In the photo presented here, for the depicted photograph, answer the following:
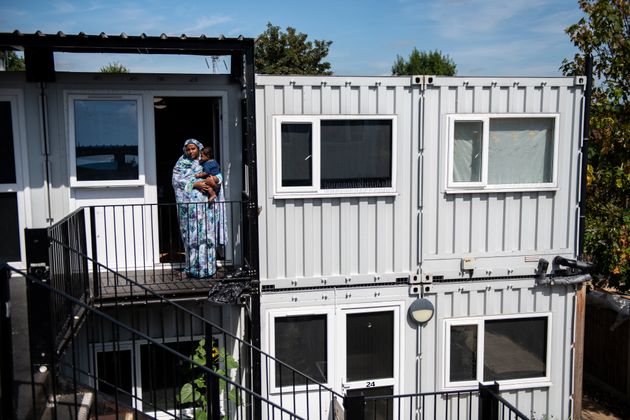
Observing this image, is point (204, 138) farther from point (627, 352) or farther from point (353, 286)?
point (627, 352)

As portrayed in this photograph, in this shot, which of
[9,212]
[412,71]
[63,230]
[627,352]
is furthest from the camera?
[412,71]

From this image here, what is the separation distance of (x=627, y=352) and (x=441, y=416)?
4.69 m

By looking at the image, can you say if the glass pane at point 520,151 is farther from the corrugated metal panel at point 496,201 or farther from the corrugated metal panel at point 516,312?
the corrugated metal panel at point 516,312

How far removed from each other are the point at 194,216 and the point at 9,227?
2258 millimetres

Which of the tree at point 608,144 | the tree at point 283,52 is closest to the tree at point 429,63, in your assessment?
the tree at point 283,52

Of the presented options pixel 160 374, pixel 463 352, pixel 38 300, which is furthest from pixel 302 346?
pixel 38 300

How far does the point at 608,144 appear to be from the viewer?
926 cm

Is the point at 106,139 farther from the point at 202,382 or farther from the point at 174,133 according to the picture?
the point at 202,382

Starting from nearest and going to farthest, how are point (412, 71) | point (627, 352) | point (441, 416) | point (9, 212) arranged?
point (9, 212)
point (441, 416)
point (627, 352)
point (412, 71)

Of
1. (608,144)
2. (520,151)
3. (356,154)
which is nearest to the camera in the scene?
(356,154)

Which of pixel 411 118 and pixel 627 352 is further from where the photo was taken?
pixel 627 352

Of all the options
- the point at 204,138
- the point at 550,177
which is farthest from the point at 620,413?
the point at 204,138

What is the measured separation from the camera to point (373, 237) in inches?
292

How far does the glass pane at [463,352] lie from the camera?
7750mm
